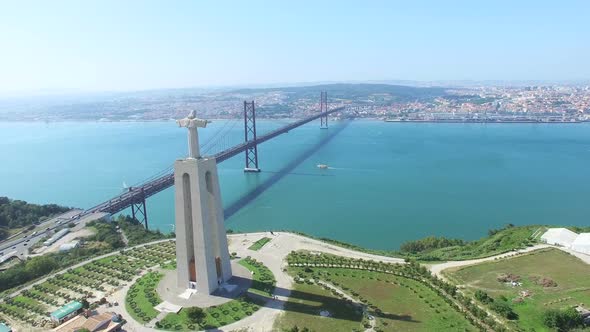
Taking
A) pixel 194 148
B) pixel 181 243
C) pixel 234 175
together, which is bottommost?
pixel 234 175

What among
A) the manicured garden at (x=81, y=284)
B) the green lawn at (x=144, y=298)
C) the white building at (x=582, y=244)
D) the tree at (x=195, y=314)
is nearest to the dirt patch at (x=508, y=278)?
the white building at (x=582, y=244)

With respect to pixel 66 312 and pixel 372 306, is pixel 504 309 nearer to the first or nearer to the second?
pixel 372 306

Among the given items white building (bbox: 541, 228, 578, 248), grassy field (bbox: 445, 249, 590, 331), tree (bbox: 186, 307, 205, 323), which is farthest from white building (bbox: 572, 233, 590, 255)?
tree (bbox: 186, 307, 205, 323)

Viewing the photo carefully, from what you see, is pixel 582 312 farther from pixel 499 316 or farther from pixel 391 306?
pixel 391 306

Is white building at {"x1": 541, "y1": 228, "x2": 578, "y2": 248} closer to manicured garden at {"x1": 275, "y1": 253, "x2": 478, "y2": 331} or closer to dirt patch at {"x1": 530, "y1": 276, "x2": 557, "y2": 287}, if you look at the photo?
dirt patch at {"x1": 530, "y1": 276, "x2": 557, "y2": 287}

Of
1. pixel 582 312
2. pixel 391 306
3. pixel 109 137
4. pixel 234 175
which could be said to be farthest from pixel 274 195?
pixel 109 137

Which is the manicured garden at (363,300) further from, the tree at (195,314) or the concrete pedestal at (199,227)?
the concrete pedestal at (199,227)

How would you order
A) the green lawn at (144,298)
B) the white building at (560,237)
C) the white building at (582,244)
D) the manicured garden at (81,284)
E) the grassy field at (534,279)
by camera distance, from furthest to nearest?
the white building at (560,237)
the white building at (582,244)
the manicured garden at (81,284)
the grassy field at (534,279)
the green lawn at (144,298)
